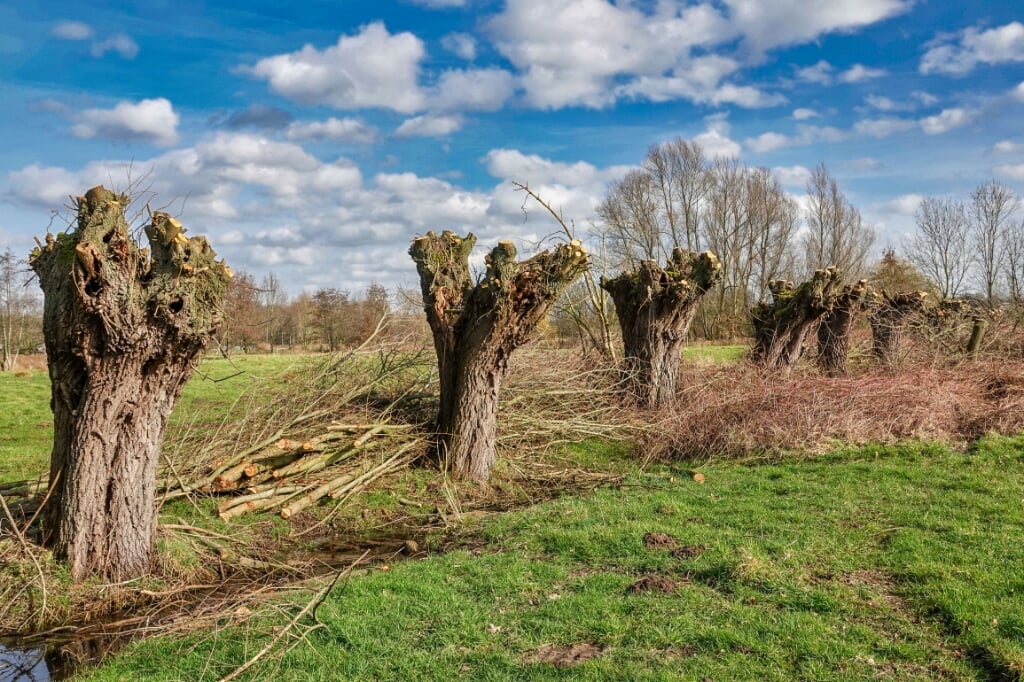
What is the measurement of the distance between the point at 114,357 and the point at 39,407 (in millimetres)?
11847

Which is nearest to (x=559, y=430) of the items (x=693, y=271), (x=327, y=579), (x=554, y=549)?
(x=693, y=271)

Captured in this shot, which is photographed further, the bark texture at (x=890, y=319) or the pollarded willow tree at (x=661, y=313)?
the bark texture at (x=890, y=319)

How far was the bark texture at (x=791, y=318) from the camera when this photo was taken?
46.0 feet

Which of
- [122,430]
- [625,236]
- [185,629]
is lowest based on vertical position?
[185,629]

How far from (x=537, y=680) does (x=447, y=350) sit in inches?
243

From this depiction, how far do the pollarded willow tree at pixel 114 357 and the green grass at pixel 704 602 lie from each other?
4.85 ft

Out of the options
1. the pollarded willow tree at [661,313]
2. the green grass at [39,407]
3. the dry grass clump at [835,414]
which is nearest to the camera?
the dry grass clump at [835,414]

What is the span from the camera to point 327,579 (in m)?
6.59

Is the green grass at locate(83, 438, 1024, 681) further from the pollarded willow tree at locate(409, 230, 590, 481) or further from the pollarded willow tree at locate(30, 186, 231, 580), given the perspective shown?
the pollarded willow tree at locate(409, 230, 590, 481)

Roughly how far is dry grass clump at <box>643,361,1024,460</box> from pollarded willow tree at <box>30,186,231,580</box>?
23.8 feet

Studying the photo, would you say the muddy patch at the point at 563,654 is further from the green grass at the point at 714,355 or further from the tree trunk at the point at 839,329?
the tree trunk at the point at 839,329

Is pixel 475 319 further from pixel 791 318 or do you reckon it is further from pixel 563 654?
pixel 791 318

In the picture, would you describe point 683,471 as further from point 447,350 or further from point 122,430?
point 122,430

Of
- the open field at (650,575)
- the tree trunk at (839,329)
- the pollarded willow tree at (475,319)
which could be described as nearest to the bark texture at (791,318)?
the tree trunk at (839,329)
